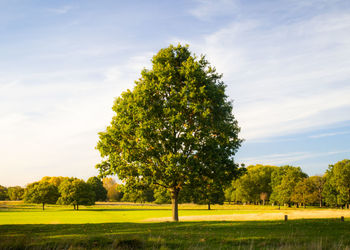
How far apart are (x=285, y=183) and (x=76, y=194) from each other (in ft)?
241

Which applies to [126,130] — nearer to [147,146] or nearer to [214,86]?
[147,146]

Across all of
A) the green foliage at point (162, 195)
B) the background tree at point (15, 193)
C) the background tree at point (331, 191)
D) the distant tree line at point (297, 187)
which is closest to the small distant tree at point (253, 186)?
the distant tree line at point (297, 187)

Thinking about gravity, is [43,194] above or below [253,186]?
below

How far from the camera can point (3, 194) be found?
19062 cm

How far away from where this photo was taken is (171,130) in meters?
34.3

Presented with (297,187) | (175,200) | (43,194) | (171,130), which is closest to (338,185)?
(297,187)

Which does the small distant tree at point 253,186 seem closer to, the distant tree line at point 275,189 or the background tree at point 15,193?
the distant tree line at point 275,189

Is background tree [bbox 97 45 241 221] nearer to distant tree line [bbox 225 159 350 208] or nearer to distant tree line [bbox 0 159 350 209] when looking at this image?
distant tree line [bbox 0 159 350 209]

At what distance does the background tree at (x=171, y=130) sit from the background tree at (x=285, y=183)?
84.6 metres

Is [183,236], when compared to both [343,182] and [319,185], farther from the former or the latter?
[319,185]

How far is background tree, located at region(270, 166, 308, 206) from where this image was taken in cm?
11231

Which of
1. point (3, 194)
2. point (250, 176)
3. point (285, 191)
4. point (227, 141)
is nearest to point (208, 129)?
point (227, 141)

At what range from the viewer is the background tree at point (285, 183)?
112312 mm

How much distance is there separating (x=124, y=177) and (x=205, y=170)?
31.0ft
